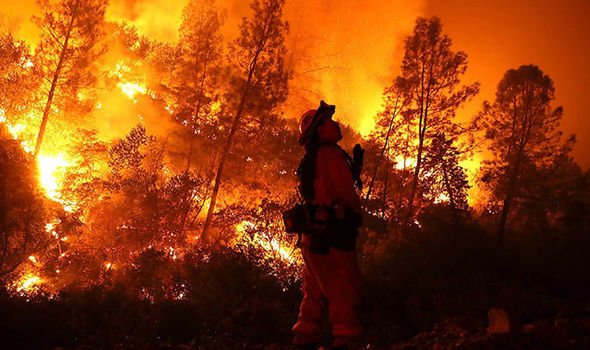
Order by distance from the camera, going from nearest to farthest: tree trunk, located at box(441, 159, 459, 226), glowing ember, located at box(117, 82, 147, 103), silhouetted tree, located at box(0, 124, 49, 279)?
silhouetted tree, located at box(0, 124, 49, 279), tree trunk, located at box(441, 159, 459, 226), glowing ember, located at box(117, 82, 147, 103)

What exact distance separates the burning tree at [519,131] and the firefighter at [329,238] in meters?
22.6

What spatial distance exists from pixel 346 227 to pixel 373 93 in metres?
48.9

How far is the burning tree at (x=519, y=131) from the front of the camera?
25922 millimetres

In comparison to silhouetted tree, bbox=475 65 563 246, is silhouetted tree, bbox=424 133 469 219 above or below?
below

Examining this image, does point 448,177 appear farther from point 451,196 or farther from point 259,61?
point 259,61

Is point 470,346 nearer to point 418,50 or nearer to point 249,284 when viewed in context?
point 249,284

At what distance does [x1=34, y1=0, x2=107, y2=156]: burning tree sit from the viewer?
22688 millimetres

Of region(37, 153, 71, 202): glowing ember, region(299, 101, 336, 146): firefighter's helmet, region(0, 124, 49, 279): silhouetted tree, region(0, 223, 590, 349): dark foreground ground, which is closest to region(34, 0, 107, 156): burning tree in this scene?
region(37, 153, 71, 202): glowing ember

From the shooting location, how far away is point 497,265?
36.0 ft

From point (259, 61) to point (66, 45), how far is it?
9.78 metres

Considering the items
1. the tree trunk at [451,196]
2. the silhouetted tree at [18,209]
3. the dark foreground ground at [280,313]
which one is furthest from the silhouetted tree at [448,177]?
the silhouetted tree at [18,209]

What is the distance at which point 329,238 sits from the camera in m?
4.59

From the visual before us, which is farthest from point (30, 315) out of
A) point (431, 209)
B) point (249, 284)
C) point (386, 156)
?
point (386, 156)

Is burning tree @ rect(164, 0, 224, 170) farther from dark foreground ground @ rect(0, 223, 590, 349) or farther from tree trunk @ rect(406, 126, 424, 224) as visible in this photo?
dark foreground ground @ rect(0, 223, 590, 349)
